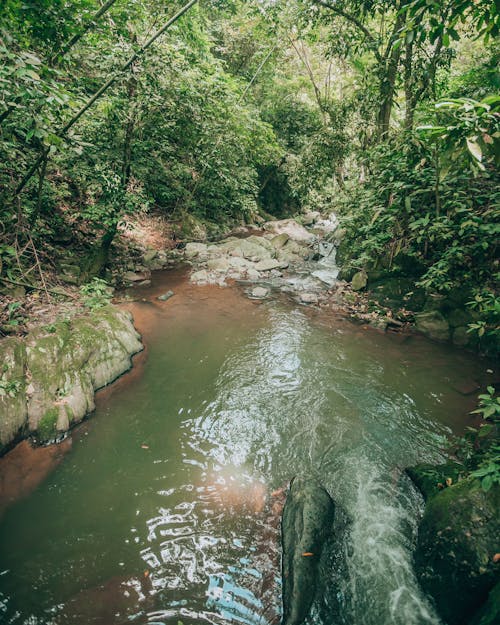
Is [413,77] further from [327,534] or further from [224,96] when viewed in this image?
[327,534]

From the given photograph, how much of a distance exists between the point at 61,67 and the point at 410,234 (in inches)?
301

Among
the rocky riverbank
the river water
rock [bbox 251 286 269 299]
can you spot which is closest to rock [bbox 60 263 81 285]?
the rocky riverbank

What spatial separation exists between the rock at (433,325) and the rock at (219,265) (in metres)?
6.04

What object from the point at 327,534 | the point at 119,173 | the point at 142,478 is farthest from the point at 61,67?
the point at 327,534

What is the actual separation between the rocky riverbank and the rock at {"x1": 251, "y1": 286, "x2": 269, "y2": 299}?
14.4 feet

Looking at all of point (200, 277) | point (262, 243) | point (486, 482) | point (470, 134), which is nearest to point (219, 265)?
point (200, 277)

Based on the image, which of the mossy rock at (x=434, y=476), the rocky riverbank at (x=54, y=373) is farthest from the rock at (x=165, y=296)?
the mossy rock at (x=434, y=476)

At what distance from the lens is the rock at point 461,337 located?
20.2ft

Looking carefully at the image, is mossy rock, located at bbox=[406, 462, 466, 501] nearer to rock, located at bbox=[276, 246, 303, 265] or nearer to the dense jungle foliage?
the dense jungle foliage

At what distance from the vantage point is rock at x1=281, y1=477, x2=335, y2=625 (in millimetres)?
2404

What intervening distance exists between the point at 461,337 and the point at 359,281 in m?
3.05

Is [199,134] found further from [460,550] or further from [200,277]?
[460,550]

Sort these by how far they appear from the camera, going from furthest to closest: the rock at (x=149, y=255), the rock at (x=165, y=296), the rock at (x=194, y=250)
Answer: the rock at (x=194, y=250) < the rock at (x=149, y=255) < the rock at (x=165, y=296)

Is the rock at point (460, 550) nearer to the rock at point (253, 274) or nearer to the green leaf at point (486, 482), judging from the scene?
the green leaf at point (486, 482)
